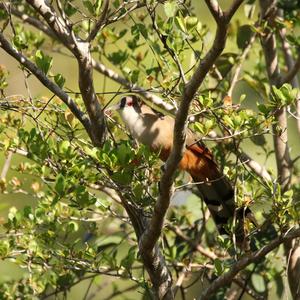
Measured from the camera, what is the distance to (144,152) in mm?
2748

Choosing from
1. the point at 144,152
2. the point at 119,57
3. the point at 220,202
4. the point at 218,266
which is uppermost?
the point at 119,57

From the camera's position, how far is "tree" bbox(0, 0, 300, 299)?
2.70 m

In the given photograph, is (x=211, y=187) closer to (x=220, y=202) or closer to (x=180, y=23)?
(x=220, y=202)

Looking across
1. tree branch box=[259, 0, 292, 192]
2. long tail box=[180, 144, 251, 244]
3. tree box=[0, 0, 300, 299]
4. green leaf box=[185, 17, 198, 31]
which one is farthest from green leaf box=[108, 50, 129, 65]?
green leaf box=[185, 17, 198, 31]

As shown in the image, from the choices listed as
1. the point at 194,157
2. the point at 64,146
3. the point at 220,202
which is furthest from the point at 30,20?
the point at 220,202

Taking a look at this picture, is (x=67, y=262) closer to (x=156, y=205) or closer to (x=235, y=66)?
(x=156, y=205)

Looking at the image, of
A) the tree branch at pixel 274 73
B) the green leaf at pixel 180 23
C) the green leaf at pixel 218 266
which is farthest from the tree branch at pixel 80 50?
the tree branch at pixel 274 73

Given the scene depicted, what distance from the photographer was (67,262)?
331cm

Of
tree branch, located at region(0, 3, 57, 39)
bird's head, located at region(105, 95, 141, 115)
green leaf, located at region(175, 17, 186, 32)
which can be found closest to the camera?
green leaf, located at region(175, 17, 186, 32)

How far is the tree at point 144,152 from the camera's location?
270 cm

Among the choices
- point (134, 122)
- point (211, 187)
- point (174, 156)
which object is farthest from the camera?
point (211, 187)

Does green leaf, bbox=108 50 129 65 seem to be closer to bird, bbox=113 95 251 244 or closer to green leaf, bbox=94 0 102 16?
bird, bbox=113 95 251 244

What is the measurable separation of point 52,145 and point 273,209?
33.7 inches

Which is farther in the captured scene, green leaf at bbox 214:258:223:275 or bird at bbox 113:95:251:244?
bird at bbox 113:95:251:244
